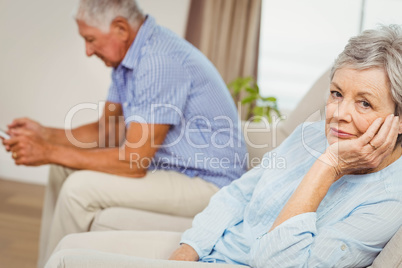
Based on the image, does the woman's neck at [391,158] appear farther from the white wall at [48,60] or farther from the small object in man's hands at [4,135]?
the white wall at [48,60]

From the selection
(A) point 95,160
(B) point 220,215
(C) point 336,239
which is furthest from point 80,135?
(C) point 336,239

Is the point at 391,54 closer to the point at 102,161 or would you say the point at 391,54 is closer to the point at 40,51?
the point at 102,161

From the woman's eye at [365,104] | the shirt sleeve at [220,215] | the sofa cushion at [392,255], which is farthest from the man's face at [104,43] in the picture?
the sofa cushion at [392,255]

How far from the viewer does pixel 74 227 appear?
198 cm

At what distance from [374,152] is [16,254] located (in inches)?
78.1

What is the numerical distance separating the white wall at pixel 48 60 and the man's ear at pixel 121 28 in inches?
67.7

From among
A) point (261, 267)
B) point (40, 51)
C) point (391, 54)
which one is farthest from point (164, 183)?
point (40, 51)

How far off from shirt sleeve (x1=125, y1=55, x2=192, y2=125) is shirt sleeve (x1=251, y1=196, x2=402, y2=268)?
0.96 meters

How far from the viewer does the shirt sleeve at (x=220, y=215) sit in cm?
141

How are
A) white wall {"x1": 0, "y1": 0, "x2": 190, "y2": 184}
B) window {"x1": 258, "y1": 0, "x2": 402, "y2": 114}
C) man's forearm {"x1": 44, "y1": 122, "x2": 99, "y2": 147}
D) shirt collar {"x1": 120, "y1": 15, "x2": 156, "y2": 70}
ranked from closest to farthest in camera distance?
1. shirt collar {"x1": 120, "y1": 15, "x2": 156, "y2": 70}
2. man's forearm {"x1": 44, "y1": 122, "x2": 99, "y2": 147}
3. white wall {"x1": 0, "y1": 0, "x2": 190, "y2": 184}
4. window {"x1": 258, "y1": 0, "x2": 402, "y2": 114}

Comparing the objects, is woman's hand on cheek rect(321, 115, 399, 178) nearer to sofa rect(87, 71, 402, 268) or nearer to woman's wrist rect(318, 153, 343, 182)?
woman's wrist rect(318, 153, 343, 182)

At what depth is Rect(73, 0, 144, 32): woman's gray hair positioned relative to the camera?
85.0 inches

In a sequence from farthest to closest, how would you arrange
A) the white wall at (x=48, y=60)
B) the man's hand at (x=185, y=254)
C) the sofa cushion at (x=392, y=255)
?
the white wall at (x=48, y=60) < the man's hand at (x=185, y=254) < the sofa cushion at (x=392, y=255)

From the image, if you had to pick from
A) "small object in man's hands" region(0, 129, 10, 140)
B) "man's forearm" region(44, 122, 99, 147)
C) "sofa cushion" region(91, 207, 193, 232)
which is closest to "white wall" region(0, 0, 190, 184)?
"man's forearm" region(44, 122, 99, 147)
